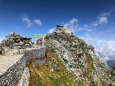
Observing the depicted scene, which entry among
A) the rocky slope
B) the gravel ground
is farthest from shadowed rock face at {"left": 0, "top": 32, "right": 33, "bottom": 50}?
the gravel ground

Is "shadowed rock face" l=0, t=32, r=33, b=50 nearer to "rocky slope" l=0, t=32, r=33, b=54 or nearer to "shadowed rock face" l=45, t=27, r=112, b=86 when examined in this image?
"rocky slope" l=0, t=32, r=33, b=54

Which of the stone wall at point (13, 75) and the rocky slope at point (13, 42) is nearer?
the stone wall at point (13, 75)

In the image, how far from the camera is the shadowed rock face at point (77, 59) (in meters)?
52.0

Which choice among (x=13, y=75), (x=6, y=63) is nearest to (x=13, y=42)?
(x=6, y=63)

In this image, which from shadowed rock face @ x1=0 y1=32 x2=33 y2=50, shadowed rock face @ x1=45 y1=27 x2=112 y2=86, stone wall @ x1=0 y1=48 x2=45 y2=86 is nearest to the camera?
stone wall @ x1=0 y1=48 x2=45 y2=86

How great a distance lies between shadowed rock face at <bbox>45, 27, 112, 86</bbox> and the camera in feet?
171

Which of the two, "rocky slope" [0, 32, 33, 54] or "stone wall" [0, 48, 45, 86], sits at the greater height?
"rocky slope" [0, 32, 33, 54]

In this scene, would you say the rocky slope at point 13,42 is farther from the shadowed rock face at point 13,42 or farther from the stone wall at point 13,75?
the stone wall at point 13,75

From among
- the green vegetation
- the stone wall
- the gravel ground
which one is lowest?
the green vegetation

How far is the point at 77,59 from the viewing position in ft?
196

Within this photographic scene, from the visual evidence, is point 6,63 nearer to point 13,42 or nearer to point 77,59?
point 13,42

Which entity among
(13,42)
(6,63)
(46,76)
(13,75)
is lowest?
(46,76)

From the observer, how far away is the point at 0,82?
7.31 m

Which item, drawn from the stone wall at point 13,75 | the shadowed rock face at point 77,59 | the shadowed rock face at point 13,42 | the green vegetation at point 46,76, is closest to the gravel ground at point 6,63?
the stone wall at point 13,75
